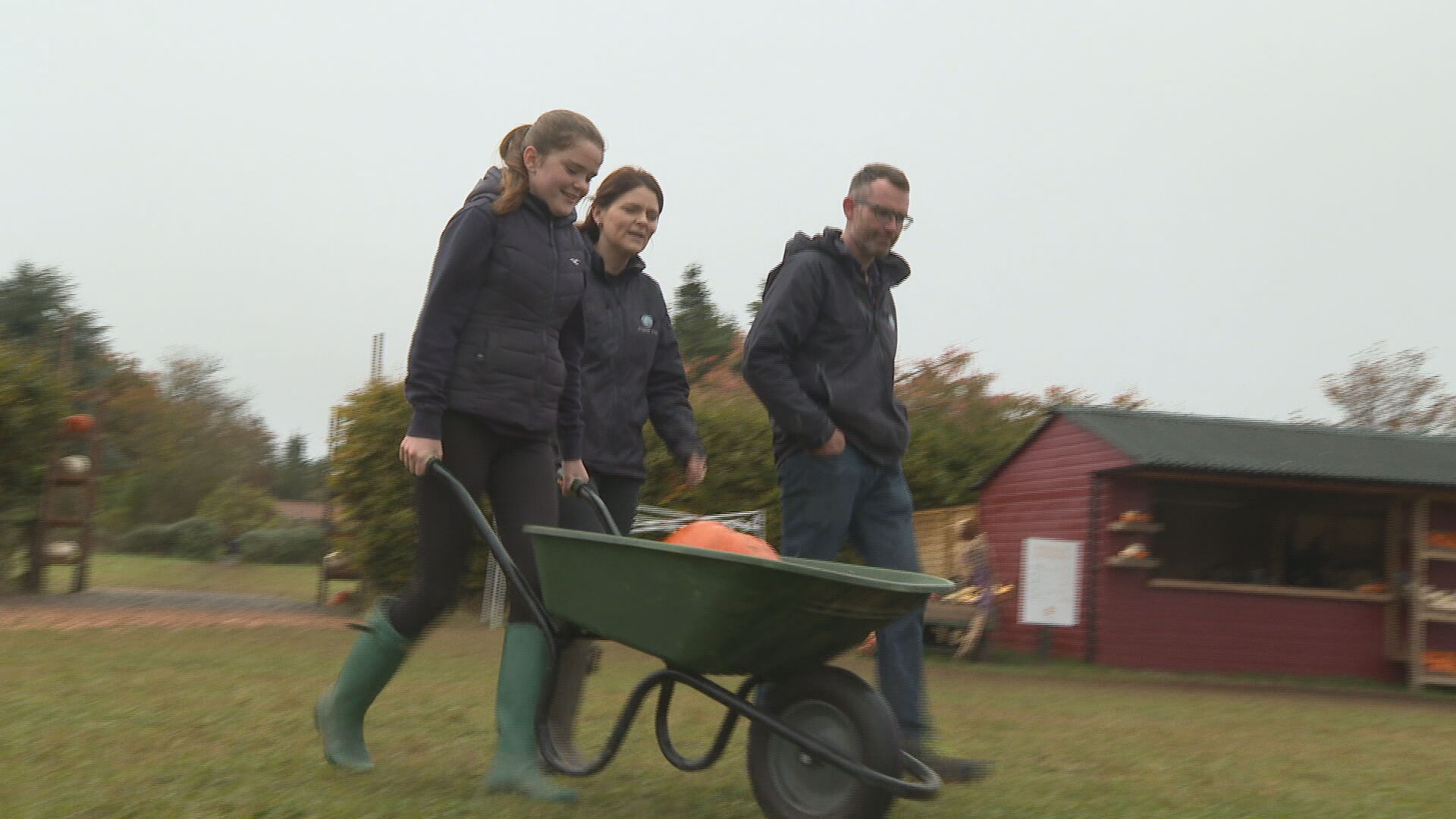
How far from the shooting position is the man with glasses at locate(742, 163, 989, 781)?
12.5ft

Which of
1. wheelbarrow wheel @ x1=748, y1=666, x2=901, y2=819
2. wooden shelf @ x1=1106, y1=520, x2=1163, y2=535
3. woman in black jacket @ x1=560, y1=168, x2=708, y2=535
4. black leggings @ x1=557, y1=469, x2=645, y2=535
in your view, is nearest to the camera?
wheelbarrow wheel @ x1=748, y1=666, x2=901, y2=819

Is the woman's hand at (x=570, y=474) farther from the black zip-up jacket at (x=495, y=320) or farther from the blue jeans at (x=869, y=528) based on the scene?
the blue jeans at (x=869, y=528)

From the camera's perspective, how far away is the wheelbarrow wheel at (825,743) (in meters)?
2.84

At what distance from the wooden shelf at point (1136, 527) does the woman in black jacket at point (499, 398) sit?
757 cm

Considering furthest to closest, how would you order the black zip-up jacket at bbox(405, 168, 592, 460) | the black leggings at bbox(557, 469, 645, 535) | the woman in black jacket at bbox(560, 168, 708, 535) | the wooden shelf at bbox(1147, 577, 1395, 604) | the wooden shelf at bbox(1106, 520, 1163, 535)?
the wooden shelf at bbox(1147, 577, 1395, 604)
the wooden shelf at bbox(1106, 520, 1163, 535)
the black leggings at bbox(557, 469, 645, 535)
the woman in black jacket at bbox(560, 168, 708, 535)
the black zip-up jacket at bbox(405, 168, 592, 460)

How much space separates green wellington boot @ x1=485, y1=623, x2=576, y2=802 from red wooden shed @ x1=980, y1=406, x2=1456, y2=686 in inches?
288

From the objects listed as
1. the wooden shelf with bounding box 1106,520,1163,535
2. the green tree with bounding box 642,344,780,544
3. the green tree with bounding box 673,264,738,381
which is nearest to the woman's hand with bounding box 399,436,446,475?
the green tree with bounding box 642,344,780,544

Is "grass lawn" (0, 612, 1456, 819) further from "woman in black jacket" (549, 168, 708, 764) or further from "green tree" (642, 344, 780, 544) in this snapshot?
"green tree" (642, 344, 780, 544)

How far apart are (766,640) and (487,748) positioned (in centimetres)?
157

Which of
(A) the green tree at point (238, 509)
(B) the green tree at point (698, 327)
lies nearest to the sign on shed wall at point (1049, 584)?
(B) the green tree at point (698, 327)

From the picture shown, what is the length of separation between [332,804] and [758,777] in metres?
0.93

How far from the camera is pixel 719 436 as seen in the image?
36.6ft

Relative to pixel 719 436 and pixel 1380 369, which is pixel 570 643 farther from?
pixel 1380 369

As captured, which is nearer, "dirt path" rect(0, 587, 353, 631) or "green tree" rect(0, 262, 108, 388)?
"dirt path" rect(0, 587, 353, 631)
